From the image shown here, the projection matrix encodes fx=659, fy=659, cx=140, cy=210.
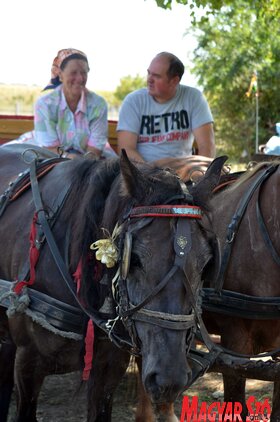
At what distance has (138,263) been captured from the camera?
2408 millimetres

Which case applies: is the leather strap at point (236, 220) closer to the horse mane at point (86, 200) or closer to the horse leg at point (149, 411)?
the horse leg at point (149, 411)

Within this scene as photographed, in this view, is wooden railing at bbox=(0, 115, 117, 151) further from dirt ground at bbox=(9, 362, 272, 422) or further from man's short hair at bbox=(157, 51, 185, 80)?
dirt ground at bbox=(9, 362, 272, 422)

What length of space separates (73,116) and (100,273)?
6.97 feet

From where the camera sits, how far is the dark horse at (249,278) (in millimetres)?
3400

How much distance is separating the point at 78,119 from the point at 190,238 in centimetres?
248

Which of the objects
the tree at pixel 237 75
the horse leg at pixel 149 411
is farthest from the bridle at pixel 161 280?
the tree at pixel 237 75

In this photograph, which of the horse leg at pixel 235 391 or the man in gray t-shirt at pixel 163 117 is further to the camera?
the man in gray t-shirt at pixel 163 117

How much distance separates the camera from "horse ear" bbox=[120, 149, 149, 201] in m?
2.50

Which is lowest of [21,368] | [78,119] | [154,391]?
[21,368]

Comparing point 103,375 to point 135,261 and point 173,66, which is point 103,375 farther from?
point 173,66

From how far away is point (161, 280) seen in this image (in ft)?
7.70

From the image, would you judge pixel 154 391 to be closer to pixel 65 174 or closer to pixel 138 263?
pixel 138 263

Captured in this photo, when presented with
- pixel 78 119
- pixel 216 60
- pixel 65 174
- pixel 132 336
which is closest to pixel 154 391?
pixel 132 336

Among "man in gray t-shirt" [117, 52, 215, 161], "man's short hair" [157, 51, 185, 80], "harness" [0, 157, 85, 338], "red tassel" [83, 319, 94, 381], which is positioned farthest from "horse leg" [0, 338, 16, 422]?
"man's short hair" [157, 51, 185, 80]
